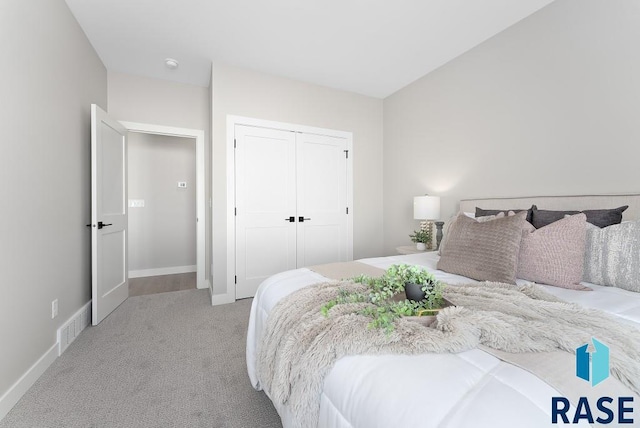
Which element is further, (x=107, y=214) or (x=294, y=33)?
(x=107, y=214)

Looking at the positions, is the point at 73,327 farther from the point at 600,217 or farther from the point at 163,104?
the point at 600,217

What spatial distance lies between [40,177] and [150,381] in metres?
1.54

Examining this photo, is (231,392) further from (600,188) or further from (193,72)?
(193,72)

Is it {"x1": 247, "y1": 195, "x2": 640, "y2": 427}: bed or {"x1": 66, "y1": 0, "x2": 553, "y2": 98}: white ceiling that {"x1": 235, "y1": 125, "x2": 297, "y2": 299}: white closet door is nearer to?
{"x1": 66, "y1": 0, "x2": 553, "y2": 98}: white ceiling

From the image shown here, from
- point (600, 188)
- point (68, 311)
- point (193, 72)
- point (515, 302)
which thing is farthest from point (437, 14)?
point (68, 311)

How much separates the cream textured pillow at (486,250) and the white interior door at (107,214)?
9.75 feet

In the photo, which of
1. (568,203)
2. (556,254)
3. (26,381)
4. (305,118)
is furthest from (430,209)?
(26,381)

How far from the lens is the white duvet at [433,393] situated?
22.5 inches

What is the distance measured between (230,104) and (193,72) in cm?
66

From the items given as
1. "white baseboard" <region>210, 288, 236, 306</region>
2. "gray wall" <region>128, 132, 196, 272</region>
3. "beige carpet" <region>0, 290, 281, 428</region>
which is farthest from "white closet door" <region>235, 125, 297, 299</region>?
"gray wall" <region>128, 132, 196, 272</region>

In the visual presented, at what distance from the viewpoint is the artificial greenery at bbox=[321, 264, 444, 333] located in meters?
1.00

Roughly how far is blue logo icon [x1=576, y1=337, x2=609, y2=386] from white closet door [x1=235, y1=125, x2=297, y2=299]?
301 centimetres

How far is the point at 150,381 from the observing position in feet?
5.65

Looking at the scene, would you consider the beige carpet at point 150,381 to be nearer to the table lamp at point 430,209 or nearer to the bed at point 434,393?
the bed at point 434,393
